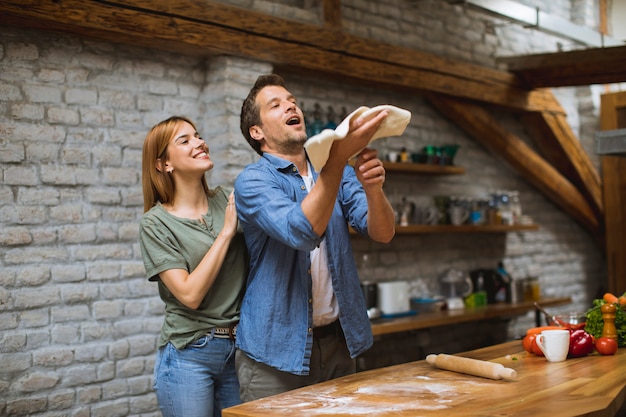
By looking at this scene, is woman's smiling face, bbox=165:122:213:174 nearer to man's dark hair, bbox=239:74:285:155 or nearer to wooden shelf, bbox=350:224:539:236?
man's dark hair, bbox=239:74:285:155

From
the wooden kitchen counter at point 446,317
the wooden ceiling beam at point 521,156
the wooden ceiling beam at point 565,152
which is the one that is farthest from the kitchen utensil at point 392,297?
the wooden ceiling beam at point 565,152

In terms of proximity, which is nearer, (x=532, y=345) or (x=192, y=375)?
(x=192, y=375)

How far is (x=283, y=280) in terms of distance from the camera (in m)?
2.80

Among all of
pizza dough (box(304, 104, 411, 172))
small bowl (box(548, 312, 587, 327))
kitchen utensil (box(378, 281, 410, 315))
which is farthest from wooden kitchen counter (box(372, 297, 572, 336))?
pizza dough (box(304, 104, 411, 172))

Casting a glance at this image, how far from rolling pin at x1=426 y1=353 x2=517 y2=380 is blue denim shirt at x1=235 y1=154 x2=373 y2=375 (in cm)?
31

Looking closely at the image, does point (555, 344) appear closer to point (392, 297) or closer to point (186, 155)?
point (186, 155)

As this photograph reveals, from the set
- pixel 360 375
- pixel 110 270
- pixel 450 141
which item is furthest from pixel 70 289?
pixel 450 141

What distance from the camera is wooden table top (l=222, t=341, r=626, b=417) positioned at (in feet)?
7.06

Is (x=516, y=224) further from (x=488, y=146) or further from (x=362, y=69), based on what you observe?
(x=362, y=69)

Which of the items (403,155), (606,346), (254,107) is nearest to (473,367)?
(606,346)

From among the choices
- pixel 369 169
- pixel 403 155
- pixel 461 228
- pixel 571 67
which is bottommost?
pixel 461 228

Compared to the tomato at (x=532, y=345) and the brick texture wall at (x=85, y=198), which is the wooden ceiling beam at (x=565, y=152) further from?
the tomato at (x=532, y=345)

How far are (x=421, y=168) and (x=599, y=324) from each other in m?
3.13

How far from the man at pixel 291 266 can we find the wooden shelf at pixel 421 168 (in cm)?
295
